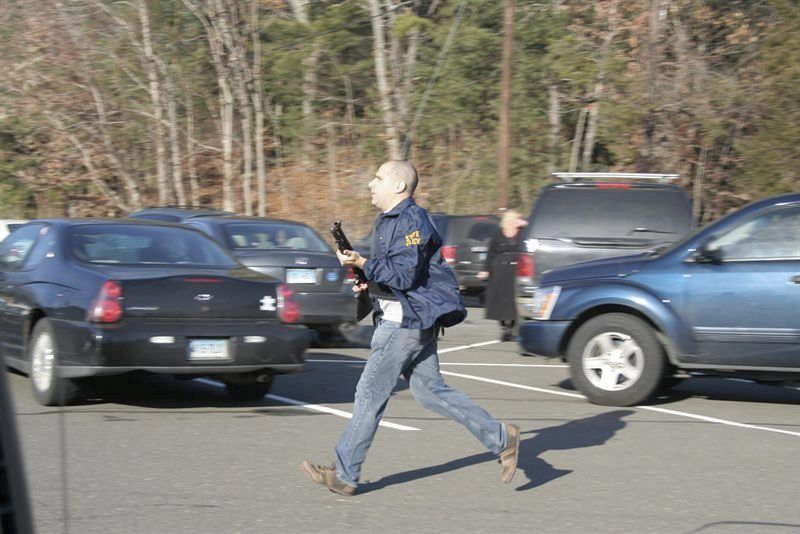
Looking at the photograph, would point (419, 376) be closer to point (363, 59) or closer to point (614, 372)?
point (614, 372)

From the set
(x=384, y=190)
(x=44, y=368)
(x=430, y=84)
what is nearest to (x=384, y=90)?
(x=430, y=84)

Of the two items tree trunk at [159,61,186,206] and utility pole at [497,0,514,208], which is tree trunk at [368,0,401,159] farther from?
utility pole at [497,0,514,208]

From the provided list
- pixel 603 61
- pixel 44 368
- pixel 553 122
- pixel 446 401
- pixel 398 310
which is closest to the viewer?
pixel 398 310

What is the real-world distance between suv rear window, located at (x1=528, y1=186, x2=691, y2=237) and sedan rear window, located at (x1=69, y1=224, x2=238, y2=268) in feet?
13.3

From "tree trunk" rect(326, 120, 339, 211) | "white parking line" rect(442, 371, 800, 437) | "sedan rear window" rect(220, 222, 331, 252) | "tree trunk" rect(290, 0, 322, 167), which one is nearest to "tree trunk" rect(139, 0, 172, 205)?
"tree trunk" rect(290, 0, 322, 167)

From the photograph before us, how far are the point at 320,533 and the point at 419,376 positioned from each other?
3.65 feet

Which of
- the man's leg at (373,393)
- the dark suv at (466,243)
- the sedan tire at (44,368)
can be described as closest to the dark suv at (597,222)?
the sedan tire at (44,368)

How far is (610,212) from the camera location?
38.0 ft

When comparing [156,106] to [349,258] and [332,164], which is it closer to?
[332,164]

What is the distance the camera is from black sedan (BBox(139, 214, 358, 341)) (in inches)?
491

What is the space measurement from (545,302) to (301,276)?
3.95 metres

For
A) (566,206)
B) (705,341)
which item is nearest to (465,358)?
(566,206)

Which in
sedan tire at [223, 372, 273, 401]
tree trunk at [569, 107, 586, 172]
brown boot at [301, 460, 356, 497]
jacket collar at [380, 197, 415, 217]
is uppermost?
tree trunk at [569, 107, 586, 172]

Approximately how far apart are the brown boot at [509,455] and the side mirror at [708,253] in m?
3.52
